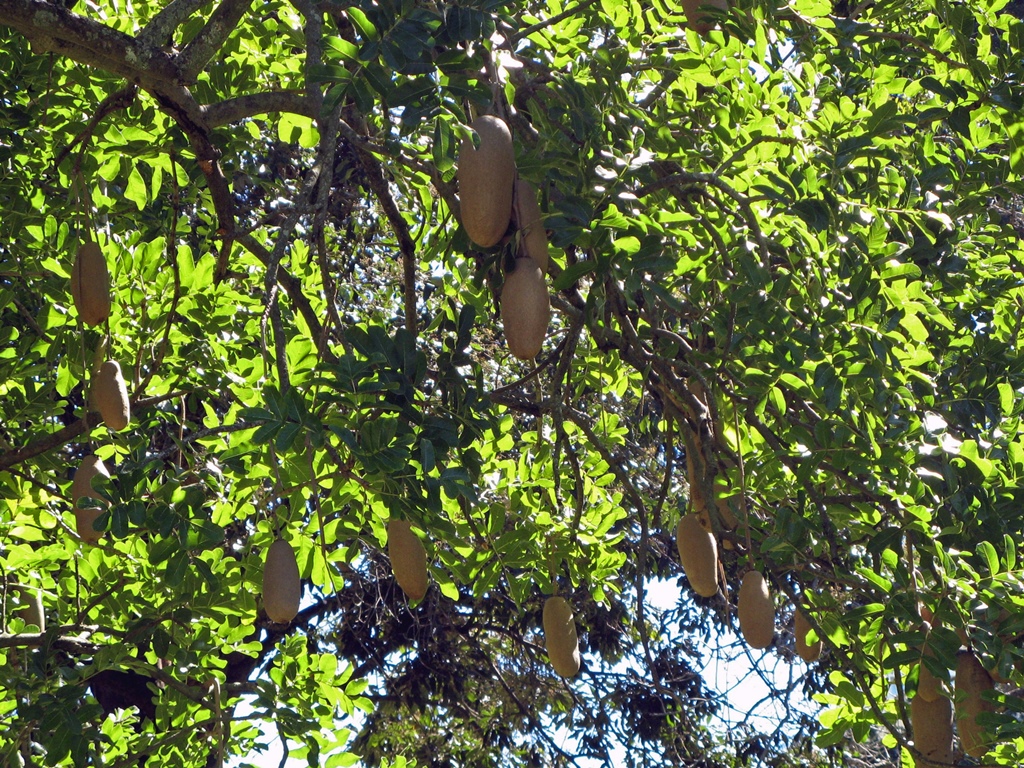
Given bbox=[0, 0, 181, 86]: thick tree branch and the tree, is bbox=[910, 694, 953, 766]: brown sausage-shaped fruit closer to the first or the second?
the tree

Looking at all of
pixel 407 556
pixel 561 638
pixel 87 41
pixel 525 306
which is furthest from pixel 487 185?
pixel 561 638

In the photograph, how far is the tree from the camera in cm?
179

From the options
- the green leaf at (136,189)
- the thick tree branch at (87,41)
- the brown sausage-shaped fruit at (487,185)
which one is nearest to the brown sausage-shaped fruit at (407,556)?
the brown sausage-shaped fruit at (487,185)

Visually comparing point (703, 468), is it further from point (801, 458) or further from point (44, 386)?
point (44, 386)

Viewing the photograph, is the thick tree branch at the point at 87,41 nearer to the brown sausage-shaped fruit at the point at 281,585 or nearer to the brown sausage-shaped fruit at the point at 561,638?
the brown sausage-shaped fruit at the point at 281,585

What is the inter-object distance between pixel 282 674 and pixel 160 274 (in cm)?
101

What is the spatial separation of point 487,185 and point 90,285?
86 cm

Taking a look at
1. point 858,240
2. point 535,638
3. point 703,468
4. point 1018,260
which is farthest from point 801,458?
point 535,638

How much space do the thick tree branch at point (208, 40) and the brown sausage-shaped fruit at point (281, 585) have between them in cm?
85

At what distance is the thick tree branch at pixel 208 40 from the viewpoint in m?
1.94

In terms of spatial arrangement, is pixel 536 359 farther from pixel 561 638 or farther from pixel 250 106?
pixel 250 106

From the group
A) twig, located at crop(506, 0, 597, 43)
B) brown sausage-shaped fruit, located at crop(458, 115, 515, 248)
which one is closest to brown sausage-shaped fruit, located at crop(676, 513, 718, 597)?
brown sausage-shaped fruit, located at crop(458, 115, 515, 248)

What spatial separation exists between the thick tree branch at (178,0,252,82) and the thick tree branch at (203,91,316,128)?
0.40ft

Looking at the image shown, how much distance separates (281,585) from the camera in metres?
1.67
